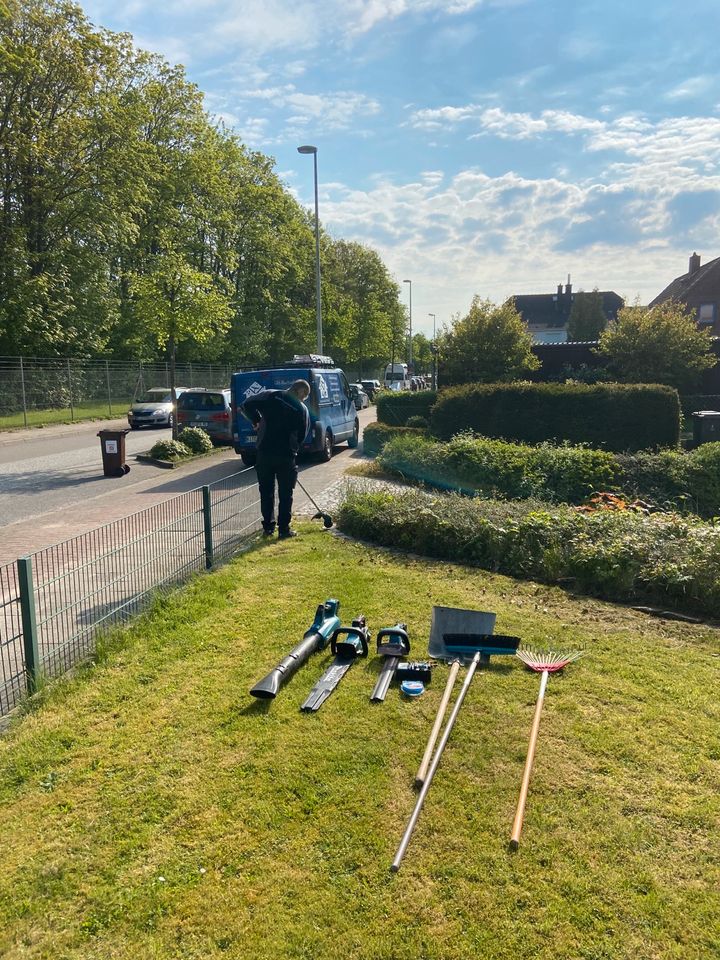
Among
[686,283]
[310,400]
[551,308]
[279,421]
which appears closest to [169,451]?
[310,400]

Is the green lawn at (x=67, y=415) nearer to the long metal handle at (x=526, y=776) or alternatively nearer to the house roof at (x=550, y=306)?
the long metal handle at (x=526, y=776)

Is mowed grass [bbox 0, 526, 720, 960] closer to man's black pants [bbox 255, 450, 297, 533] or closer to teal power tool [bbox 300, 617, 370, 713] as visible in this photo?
teal power tool [bbox 300, 617, 370, 713]

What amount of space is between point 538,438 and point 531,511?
288 inches

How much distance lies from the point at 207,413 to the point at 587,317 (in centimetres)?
4779

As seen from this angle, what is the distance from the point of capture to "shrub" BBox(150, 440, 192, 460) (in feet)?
52.1

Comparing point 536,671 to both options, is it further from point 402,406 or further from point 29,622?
point 402,406

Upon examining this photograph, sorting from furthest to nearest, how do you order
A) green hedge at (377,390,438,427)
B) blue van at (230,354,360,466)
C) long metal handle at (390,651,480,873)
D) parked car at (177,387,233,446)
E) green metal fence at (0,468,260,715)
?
green hedge at (377,390,438,427) → parked car at (177,387,233,446) → blue van at (230,354,360,466) → green metal fence at (0,468,260,715) → long metal handle at (390,651,480,873)

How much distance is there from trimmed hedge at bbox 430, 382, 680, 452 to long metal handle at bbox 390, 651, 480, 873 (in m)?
10.6

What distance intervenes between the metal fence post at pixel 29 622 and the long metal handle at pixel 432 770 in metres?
2.58

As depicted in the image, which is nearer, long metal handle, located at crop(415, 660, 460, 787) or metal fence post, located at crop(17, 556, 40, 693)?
long metal handle, located at crop(415, 660, 460, 787)

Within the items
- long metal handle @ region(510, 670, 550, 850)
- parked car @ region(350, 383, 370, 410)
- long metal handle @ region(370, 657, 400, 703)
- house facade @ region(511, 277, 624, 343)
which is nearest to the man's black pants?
long metal handle @ region(370, 657, 400, 703)

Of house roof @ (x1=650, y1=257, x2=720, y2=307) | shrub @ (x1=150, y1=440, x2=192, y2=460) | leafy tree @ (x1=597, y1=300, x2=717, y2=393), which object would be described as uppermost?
house roof @ (x1=650, y1=257, x2=720, y2=307)

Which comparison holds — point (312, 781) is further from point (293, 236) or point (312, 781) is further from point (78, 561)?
point (293, 236)

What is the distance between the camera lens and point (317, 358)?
17.4m
